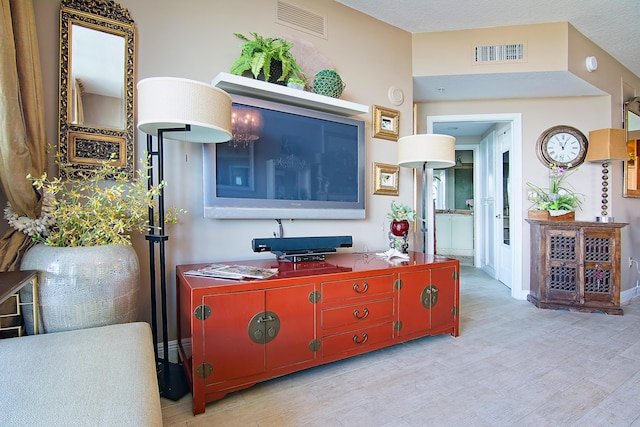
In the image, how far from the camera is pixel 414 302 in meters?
2.27

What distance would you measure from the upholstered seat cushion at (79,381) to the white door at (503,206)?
4.25 metres

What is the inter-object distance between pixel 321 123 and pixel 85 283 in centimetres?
177

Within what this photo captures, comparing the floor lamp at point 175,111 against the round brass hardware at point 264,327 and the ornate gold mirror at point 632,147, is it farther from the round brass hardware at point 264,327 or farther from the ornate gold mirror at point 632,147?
the ornate gold mirror at point 632,147

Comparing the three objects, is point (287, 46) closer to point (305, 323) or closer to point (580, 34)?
point (305, 323)

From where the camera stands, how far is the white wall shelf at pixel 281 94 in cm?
202

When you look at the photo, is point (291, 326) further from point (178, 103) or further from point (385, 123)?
point (385, 123)

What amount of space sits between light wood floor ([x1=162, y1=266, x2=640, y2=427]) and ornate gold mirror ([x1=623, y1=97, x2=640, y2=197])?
2.15 meters

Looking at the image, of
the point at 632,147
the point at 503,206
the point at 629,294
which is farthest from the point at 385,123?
the point at 629,294

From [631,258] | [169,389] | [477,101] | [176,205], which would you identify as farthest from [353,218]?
[631,258]

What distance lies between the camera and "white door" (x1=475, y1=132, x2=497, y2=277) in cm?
484

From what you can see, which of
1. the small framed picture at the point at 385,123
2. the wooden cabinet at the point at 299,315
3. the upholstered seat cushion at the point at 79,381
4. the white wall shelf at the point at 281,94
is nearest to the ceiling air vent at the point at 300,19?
the white wall shelf at the point at 281,94

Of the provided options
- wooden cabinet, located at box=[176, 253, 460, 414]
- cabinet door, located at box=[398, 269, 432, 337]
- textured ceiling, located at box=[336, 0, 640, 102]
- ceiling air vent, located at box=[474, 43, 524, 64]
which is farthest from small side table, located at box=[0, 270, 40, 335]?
ceiling air vent, located at box=[474, 43, 524, 64]

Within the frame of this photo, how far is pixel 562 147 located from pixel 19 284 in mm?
4714

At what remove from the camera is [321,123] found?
2.47 metres
